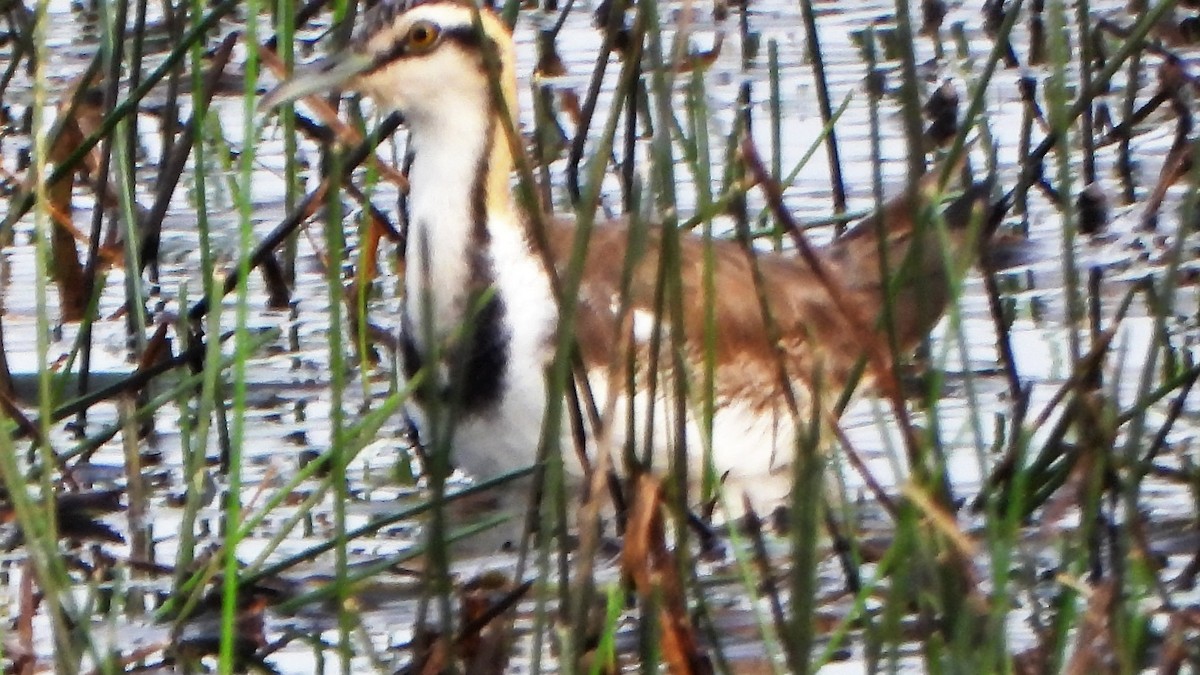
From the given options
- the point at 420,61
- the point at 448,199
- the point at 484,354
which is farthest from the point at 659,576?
the point at 420,61

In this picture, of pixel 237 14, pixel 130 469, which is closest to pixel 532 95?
pixel 237 14

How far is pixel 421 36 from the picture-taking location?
19.4 feet

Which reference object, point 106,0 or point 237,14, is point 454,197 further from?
point 237,14

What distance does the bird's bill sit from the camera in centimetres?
555

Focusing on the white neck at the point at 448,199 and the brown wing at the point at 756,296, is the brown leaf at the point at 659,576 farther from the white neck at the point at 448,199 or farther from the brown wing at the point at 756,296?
the white neck at the point at 448,199

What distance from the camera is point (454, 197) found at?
589cm

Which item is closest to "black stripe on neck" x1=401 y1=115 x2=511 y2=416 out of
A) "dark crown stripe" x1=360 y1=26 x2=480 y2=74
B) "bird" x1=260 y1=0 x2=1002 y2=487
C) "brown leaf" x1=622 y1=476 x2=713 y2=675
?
"bird" x1=260 y1=0 x2=1002 y2=487

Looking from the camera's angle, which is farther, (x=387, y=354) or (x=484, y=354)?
(x=387, y=354)

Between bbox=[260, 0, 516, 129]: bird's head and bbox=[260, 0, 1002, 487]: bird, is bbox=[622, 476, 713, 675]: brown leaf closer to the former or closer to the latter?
bbox=[260, 0, 1002, 487]: bird

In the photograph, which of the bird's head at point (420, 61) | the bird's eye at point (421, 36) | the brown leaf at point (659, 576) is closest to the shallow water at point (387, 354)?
the brown leaf at point (659, 576)

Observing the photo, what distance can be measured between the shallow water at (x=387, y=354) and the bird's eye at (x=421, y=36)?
72cm

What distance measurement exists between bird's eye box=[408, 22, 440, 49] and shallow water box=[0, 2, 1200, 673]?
720 mm

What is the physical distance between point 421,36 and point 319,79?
296 mm

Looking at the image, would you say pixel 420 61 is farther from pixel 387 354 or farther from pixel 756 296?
pixel 387 354
